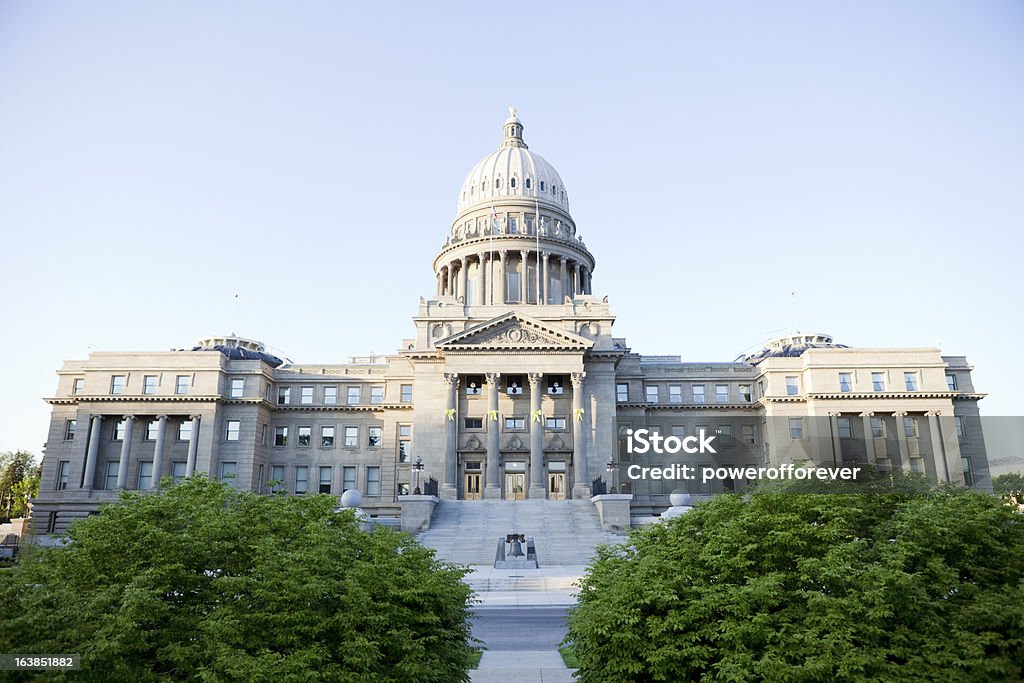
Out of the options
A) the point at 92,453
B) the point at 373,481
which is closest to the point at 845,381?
the point at 373,481

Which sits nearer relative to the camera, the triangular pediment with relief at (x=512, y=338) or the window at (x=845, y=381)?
the triangular pediment with relief at (x=512, y=338)

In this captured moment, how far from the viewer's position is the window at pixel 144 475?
225 feet

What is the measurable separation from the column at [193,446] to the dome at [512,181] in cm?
4256

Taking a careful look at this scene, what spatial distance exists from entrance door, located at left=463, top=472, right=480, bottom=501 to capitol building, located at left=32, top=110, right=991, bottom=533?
4.8 inches

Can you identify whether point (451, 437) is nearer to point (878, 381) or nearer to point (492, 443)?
point (492, 443)

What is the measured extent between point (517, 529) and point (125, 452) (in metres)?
40.4

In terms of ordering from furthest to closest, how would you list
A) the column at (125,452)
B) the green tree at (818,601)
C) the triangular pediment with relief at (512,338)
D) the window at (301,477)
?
the window at (301,477), the column at (125,452), the triangular pediment with relief at (512,338), the green tree at (818,601)

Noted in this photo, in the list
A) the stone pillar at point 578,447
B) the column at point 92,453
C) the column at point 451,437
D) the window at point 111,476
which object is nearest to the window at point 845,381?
the stone pillar at point 578,447

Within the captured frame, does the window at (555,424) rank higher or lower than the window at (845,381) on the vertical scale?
lower

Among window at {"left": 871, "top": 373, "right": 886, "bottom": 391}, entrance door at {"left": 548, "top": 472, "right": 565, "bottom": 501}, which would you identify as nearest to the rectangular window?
entrance door at {"left": 548, "top": 472, "right": 565, "bottom": 501}

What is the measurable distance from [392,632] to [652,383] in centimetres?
6474

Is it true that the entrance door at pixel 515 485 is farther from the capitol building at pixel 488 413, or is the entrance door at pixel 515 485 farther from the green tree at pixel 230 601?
the green tree at pixel 230 601

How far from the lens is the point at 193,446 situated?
68500 mm

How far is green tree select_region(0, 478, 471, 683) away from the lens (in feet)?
37.3
